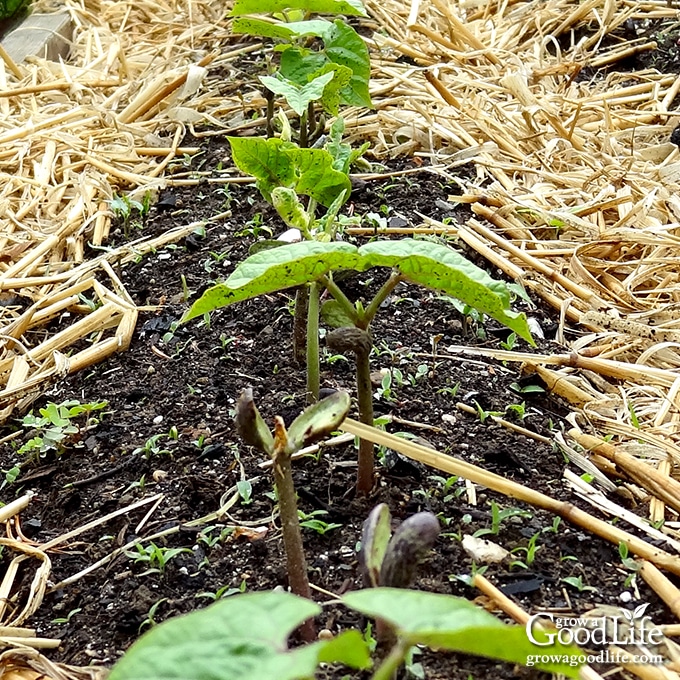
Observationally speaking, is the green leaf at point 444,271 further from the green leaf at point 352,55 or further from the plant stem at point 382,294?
the green leaf at point 352,55

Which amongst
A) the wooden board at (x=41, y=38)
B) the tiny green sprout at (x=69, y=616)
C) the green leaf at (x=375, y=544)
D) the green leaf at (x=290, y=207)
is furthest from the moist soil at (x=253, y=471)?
the wooden board at (x=41, y=38)

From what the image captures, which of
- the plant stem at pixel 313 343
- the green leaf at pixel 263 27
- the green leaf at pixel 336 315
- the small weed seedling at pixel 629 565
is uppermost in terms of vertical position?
the green leaf at pixel 263 27

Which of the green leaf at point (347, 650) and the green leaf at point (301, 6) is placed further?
the green leaf at point (301, 6)

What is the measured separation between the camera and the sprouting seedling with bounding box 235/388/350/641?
76 centimetres

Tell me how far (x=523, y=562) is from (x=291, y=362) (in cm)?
53

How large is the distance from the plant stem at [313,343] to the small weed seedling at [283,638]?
1.93 feet

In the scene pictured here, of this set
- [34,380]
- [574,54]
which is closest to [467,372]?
[34,380]

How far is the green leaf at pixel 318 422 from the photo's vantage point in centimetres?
79

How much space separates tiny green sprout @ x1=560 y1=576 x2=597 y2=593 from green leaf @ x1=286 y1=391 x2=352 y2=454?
0.34m

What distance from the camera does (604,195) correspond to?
1780 mm

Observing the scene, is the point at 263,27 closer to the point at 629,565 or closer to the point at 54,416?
the point at 54,416

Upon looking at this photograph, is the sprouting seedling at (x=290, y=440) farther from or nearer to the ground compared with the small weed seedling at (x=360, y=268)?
nearer to the ground

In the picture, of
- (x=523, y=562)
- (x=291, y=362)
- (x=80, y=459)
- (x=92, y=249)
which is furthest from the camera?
(x=92, y=249)

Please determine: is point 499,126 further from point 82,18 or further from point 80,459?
point 82,18
